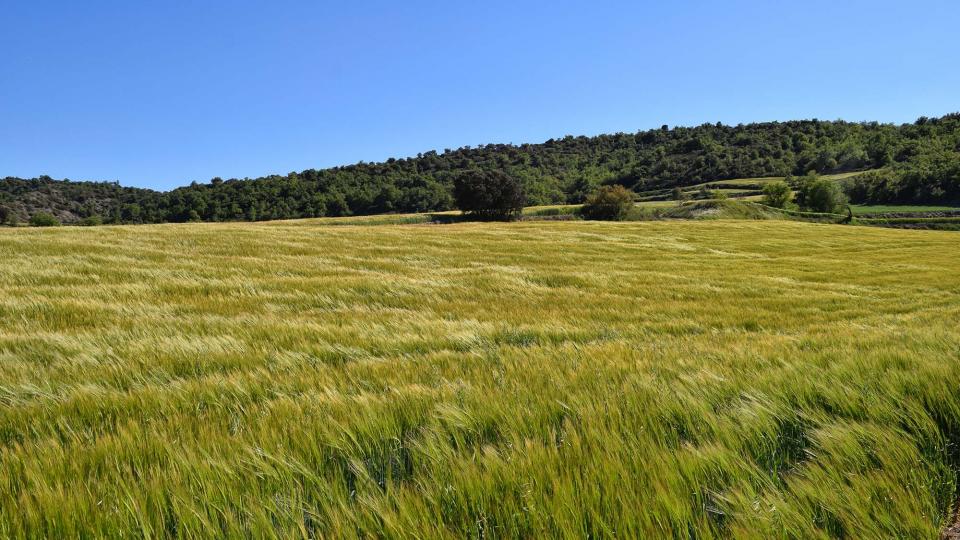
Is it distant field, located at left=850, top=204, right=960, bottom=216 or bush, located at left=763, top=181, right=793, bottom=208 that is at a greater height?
bush, located at left=763, top=181, right=793, bottom=208

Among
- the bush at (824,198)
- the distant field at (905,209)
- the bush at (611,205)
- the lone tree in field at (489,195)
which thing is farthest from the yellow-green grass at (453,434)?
the distant field at (905,209)

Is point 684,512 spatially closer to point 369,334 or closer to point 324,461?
point 324,461

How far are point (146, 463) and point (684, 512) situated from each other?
202 centimetres

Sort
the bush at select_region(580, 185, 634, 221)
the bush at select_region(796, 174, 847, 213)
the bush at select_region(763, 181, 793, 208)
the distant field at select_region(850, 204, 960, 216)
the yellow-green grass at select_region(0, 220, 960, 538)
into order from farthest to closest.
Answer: the bush at select_region(763, 181, 793, 208)
the bush at select_region(796, 174, 847, 213)
the distant field at select_region(850, 204, 960, 216)
the bush at select_region(580, 185, 634, 221)
the yellow-green grass at select_region(0, 220, 960, 538)

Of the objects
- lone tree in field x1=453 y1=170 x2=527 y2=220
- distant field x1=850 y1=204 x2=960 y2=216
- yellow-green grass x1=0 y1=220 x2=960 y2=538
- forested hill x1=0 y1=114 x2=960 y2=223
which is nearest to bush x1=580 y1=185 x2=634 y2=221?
lone tree in field x1=453 y1=170 x2=527 y2=220

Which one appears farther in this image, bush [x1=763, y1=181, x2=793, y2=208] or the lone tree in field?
bush [x1=763, y1=181, x2=793, y2=208]

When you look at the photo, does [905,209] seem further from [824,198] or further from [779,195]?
[779,195]

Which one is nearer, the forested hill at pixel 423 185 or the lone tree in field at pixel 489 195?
the lone tree in field at pixel 489 195

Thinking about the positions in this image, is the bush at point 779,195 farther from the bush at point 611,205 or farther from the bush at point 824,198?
the bush at point 611,205

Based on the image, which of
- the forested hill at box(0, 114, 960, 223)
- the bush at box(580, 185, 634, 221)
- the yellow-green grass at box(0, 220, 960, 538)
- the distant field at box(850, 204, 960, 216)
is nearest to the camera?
the yellow-green grass at box(0, 220, 960, 538)

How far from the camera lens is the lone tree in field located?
277 feet

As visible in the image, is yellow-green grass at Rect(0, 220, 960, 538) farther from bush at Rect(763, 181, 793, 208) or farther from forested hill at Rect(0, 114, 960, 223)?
forested hill at Rect(0, 114, 960, 223)

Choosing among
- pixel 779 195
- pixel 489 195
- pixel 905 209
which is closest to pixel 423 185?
pixel 489 195

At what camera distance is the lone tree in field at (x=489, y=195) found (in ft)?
277
